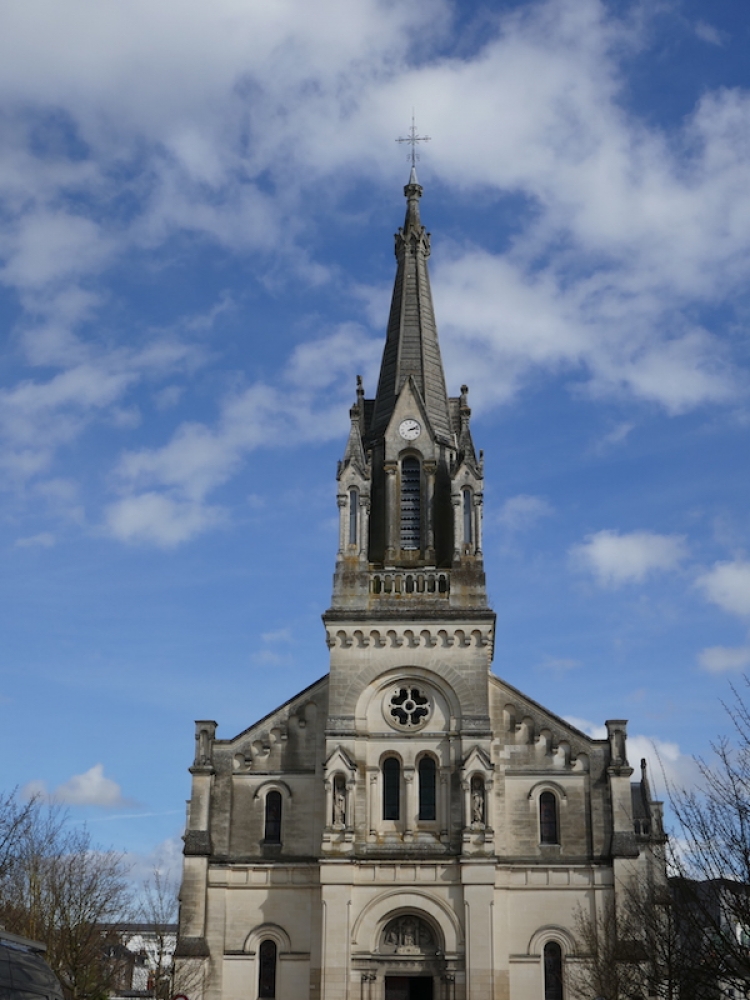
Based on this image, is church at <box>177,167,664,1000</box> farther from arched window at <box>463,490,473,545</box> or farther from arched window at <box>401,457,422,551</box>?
arched window at <box>401,457,422,551</box>

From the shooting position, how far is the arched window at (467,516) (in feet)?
170

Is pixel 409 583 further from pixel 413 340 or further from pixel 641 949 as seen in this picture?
pixel 641 949

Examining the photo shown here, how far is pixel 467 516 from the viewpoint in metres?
52.2

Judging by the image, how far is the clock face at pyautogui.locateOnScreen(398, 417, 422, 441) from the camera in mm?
54344

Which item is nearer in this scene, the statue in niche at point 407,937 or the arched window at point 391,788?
the statue in niche at point 407,937

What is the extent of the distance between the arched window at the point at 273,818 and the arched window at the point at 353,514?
35.0ft

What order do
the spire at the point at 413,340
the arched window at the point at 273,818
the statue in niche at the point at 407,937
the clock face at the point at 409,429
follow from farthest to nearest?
the spire at the point at 413,340, the clock face at the point at 409,429, the arched window at the point at 273,818, the statue in niche at the point at 407,937

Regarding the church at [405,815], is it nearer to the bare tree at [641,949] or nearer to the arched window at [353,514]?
the arched window at [353,514]

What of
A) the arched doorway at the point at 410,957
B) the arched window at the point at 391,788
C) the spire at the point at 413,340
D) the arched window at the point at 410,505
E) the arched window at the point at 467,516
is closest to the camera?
the arched doorway at the point at 410,957

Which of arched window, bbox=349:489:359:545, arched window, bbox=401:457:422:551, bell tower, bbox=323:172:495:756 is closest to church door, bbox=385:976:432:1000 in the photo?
bell tower, bbox=323:172:495:756

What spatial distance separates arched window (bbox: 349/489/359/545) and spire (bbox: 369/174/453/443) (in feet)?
12.8

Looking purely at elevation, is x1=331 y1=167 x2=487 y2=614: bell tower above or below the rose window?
above

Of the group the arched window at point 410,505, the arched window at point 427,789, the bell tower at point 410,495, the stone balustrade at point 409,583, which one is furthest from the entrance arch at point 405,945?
the arched window at point 410,505

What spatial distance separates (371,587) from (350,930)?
13.2 m
